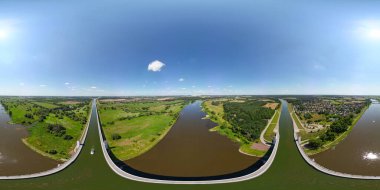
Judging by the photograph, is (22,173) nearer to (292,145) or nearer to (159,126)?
(159,126)

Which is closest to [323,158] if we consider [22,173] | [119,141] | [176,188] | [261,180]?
[261,180]

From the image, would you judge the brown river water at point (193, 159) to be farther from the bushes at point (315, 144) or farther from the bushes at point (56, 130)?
the bushes at point (56, 130)

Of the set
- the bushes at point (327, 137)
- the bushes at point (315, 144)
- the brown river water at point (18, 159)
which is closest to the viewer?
the brown river water at point (18, 159)

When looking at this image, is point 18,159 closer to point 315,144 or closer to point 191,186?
point 191,186

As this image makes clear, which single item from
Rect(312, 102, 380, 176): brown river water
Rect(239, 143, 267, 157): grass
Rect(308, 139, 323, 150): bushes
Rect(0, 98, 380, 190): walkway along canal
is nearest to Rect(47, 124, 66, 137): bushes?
Rect(0, 98, 380, 190): walkway along canal

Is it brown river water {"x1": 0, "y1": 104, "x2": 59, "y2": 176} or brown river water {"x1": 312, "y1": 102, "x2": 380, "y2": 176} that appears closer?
brown river water {"x1": 0, "y1": 104, "x2": 59, "y2": 176}

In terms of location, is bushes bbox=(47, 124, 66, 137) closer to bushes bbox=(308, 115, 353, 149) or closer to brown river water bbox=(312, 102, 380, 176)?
brown river water bbox=(312, 102, 380, 176)

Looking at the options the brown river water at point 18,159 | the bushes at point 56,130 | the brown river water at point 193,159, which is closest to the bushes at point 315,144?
the brown river water at point 193,159

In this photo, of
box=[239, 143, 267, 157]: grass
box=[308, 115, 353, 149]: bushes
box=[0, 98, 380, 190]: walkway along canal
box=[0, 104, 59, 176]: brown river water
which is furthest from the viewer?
box=[308, 115, 353, 149]: bushes
